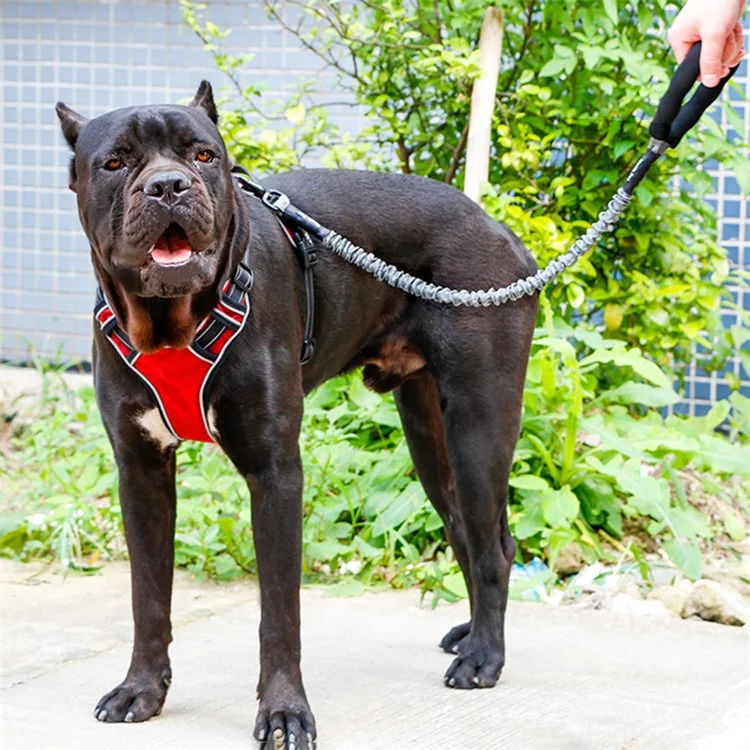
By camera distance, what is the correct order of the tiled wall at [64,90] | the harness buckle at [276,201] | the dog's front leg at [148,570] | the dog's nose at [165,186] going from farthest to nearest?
the tiled wall at [64,90]
the harness buckle at [276,201]
the dog's front leg at [148,570]
the dog's nose at [165,186]

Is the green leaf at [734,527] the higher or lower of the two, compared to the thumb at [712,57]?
lower

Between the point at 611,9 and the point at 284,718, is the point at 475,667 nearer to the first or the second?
the point at 284,718

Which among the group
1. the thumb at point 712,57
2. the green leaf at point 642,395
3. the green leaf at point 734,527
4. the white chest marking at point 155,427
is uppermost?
the thumb at point 712,57

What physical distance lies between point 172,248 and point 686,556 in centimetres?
226

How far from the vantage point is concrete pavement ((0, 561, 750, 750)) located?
316 cm

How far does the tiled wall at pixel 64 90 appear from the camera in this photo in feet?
22.9

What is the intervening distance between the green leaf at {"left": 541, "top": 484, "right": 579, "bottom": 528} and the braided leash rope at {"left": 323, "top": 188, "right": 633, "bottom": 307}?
0.99 metres

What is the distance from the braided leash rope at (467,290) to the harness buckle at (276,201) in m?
0.13

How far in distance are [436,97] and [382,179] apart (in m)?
1.89

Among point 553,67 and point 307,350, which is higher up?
point 553,67

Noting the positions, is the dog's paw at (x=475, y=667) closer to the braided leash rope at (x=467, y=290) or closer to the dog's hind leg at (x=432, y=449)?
the dog's hind leg at (x=432, y=449)

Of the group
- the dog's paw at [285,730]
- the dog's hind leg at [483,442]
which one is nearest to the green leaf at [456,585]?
the dog's hind leg at [483,442]

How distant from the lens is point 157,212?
9.02 feet

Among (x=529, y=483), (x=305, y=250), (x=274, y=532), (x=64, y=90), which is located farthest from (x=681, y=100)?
(x=64, y=90)
